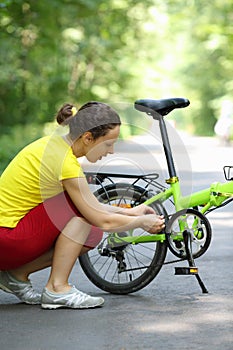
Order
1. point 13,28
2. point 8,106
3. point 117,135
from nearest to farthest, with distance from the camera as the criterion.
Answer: point 117,135
point 13,28
point 8,106

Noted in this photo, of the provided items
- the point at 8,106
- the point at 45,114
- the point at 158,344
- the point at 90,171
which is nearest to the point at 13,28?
the point at 8,106

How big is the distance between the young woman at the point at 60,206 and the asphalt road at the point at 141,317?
230 mm

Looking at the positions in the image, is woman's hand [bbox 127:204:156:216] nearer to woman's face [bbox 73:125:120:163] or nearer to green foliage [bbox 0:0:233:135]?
woman's face [bbox 73:125:120:163]

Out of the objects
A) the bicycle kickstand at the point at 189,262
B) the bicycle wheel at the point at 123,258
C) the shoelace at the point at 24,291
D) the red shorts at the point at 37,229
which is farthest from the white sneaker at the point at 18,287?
the bicycle kickstand at the point at 189,262

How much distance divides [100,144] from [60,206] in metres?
0.43

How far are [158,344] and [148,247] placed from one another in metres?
Result: 1.41

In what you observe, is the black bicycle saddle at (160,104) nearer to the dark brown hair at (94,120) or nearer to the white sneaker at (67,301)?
the dark brown hair at (94,120)

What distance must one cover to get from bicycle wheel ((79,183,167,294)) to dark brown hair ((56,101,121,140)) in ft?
2.65

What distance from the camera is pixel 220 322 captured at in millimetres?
5234

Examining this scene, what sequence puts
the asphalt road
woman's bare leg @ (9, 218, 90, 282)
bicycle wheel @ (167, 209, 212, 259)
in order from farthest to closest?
bicycle wheel @ (167, 209, 212, 259) → woman's bare leg @ (9, 218, 90, 282) → the asphalt road

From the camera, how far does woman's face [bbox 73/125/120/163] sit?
18.2ft

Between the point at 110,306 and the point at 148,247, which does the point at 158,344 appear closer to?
the point at 110,306

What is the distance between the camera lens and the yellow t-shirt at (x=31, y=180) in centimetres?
557

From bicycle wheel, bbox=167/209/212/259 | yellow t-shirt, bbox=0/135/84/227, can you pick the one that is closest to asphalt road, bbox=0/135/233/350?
bicycle wheel, bbox=167/209/212/259
